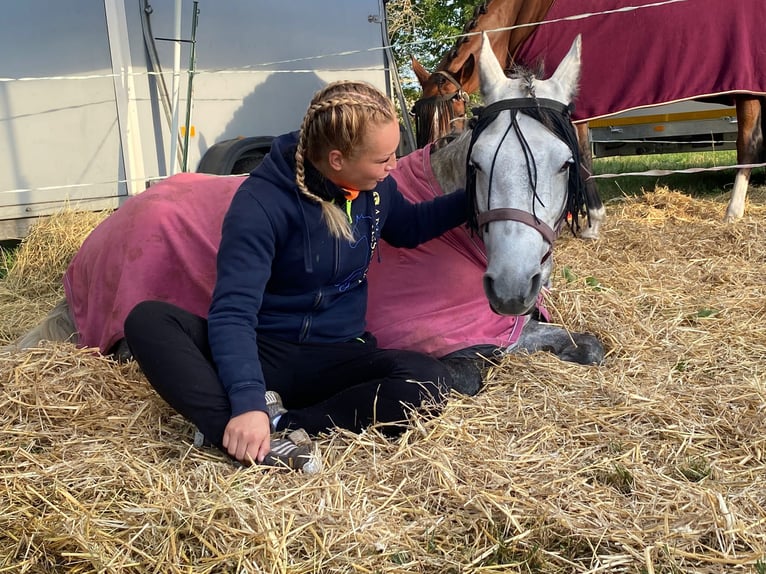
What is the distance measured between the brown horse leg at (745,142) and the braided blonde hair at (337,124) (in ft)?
13.2

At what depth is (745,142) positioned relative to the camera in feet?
17.0

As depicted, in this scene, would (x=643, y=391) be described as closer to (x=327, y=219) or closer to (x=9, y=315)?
(x=327, y=219)

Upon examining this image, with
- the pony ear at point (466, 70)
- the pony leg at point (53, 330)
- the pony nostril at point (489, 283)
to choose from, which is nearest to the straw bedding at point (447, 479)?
the pony leg at point (53, 330)

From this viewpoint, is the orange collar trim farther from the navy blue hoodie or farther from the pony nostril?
the pony nostril

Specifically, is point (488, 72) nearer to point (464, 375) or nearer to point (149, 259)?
point (464, 375)

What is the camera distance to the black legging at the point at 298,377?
1.79 m

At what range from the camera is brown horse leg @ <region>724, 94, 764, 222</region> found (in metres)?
5.06

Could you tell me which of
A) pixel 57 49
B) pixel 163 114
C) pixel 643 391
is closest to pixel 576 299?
pixel 643 391

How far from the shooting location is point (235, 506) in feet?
4.94

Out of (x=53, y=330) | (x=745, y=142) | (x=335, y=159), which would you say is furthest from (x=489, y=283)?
(x=745, y=142)

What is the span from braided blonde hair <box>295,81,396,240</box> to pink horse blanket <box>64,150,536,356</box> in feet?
1.82

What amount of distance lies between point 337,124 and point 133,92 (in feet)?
13.3

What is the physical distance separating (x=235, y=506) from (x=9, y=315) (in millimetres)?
2784

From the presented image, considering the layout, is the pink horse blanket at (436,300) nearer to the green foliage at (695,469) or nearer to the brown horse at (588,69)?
the green foliage at (695,469)
